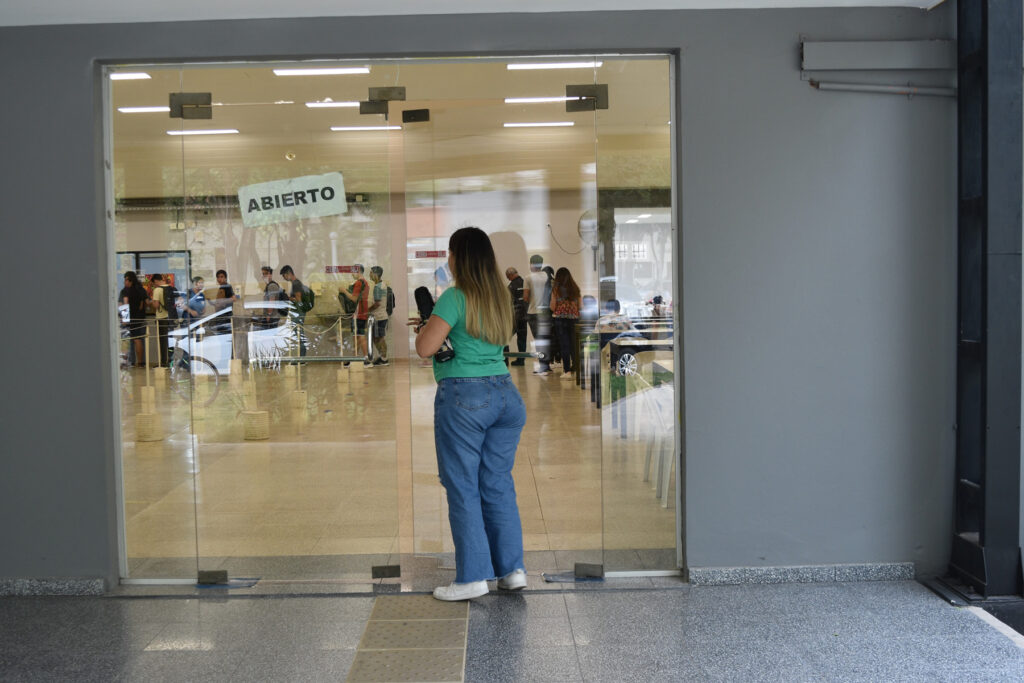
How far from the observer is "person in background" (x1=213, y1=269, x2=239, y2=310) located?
4.63 m

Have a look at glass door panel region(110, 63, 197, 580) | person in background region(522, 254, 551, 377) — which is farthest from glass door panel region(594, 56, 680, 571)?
glass door panel region(110, 63, 197, 580)

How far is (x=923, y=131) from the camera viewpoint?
4383 mm

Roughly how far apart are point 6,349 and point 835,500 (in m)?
4.10

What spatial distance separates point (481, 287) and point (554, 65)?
129 cm

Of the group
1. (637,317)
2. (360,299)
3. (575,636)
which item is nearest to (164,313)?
(360,299)

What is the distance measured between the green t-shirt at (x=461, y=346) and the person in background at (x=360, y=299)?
0.70 m

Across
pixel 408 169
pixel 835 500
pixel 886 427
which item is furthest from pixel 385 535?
pixel 886 427

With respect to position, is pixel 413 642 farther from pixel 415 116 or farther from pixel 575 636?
pixel 415 116

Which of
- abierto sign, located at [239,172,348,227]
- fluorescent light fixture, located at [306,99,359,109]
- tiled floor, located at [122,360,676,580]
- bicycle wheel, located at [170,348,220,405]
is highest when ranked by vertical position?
fluorescent light fixture, located at [306,99,359,109]

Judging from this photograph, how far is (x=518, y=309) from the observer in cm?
462

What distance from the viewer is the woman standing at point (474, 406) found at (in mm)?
4051

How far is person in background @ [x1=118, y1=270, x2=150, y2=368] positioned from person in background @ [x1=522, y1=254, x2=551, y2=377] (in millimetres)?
1948

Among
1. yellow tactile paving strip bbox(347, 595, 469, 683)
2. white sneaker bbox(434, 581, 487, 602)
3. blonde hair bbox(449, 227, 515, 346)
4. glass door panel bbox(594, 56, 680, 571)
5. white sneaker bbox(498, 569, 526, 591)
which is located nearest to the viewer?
yellow tactile paving strip bbox(347, 595, 469, 683)

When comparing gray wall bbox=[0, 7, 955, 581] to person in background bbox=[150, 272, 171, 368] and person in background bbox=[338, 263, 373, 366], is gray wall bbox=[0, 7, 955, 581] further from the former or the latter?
person in background bbox=[338, 263, 373, 366]
